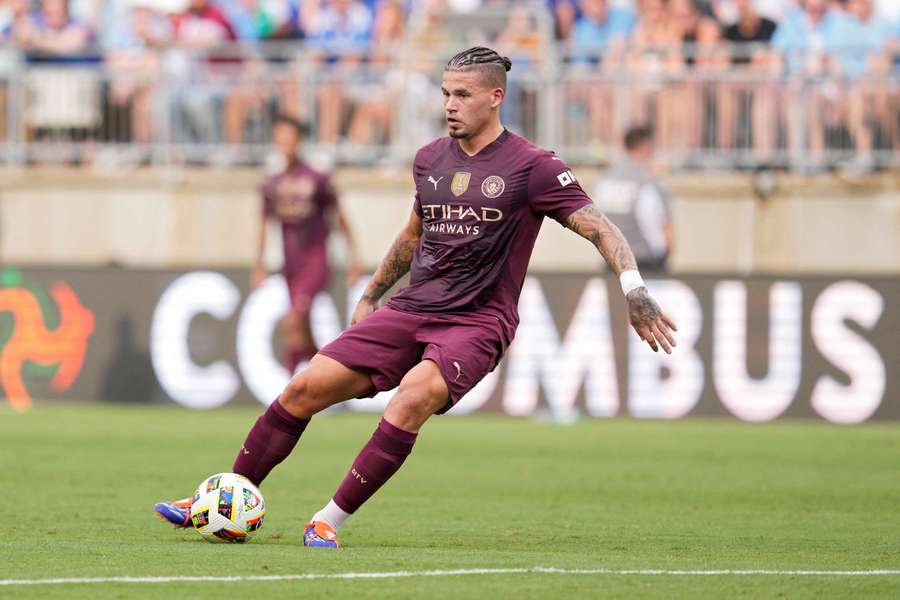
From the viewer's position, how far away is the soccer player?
8125 mm

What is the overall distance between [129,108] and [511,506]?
12329 millimetres

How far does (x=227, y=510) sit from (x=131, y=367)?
34.3ft

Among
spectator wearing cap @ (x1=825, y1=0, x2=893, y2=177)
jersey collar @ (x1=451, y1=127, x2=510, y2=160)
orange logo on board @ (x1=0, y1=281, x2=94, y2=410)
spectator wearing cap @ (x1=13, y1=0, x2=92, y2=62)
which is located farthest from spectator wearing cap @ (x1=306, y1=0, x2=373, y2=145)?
jersey collar @ (x1=451, y1=127, x2=510, y2=160)

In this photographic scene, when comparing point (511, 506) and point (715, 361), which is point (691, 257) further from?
point (511, 506)

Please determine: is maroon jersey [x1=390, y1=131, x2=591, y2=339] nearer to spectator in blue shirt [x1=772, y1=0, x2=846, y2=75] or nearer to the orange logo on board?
the orange logo on board

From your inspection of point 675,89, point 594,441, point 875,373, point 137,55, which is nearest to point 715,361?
point 875,373

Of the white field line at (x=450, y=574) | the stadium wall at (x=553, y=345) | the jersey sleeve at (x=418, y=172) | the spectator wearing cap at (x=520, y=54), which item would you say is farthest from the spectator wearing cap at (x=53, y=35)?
the white field line at (x=450, y=574)

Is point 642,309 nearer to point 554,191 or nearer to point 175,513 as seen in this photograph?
point 554,191

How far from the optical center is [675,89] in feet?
65.8

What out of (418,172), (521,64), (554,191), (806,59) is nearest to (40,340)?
(521,64)

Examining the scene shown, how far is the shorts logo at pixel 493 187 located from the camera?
8.30 meters

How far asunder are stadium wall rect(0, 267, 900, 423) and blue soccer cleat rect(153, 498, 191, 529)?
9.07 meters

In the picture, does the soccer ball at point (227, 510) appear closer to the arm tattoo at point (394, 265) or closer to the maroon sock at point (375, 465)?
the maroon sock at point (375, 465)

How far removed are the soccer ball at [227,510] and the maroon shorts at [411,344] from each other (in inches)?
29.5
